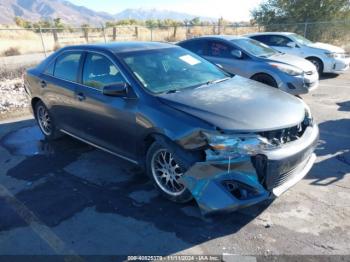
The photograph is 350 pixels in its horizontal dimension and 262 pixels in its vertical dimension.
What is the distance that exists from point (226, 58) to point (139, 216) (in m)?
6.03

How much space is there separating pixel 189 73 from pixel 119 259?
2555 millimetres

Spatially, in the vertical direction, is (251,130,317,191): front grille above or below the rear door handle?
below

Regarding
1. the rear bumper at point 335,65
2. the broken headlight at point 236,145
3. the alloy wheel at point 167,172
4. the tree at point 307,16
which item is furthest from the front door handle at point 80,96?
the tree at point 307,16

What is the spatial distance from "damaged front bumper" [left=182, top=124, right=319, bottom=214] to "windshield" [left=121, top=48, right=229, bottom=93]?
1.27m

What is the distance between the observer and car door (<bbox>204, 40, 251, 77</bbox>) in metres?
8.44

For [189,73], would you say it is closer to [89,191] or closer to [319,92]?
[89,191]

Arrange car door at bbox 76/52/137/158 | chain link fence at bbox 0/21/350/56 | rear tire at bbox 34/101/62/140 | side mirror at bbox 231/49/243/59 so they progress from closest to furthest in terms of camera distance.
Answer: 1. car door at bbox 76/52/137/158
2. rear tire at bbox 34/101/62/140
3. side mirror at bbox 231/49/243/59
4. chain link fence at bbox 0/21/350/56

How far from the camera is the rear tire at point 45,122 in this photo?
5.87m

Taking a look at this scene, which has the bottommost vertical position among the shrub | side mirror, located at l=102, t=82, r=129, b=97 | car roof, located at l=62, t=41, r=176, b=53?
the shrub

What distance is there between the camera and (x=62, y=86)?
5230 millimetres

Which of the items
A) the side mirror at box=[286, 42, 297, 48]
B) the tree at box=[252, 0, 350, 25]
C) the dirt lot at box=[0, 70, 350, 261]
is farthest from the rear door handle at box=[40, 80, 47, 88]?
the tree at box=[252, 0, 350, 25]

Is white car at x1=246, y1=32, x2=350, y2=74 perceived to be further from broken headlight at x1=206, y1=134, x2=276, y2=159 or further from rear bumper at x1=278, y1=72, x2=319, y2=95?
broken headlight at x1=206, y1=134, x2=276, y2=159

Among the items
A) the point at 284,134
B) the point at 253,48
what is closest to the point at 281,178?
the point at 284,134

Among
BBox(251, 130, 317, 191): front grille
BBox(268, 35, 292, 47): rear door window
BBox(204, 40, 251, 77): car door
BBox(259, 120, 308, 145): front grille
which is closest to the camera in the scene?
BBox(251, 130, 317, 191): front grille
